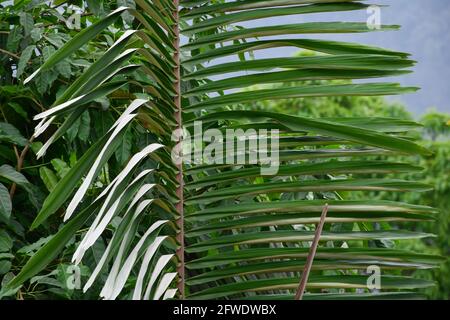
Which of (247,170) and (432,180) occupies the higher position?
(432,180)

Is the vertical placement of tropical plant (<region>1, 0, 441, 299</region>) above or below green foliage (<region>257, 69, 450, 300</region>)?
below

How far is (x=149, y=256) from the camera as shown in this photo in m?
0.84

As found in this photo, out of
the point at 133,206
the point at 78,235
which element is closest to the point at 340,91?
the point at 133,206

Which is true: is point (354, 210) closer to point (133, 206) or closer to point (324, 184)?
point (324, 184)

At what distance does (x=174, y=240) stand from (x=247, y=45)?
26 cm

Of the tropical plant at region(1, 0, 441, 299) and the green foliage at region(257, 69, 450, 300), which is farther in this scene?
the green foliage at region(257, 69, 450, 300)

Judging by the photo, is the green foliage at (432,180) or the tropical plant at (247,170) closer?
the tropical plant at (247,170)

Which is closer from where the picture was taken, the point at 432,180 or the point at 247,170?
the point at 247,170

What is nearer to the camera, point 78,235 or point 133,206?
point 133,206

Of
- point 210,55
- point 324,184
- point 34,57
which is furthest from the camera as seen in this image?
point 34,57

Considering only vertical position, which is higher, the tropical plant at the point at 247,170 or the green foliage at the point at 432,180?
the green foliage at the point at 432,180
